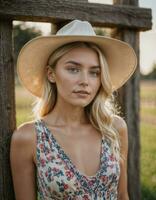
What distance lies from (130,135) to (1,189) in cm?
108

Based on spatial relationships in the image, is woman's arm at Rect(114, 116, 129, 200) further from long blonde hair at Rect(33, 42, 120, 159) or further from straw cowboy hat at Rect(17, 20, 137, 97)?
straw cowboy hat at Rect(17, 20, 137, 97)

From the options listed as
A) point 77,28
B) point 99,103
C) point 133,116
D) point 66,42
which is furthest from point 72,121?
point 77,28

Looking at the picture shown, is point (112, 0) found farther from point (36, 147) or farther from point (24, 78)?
point (36, 147)

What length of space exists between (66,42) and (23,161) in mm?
871

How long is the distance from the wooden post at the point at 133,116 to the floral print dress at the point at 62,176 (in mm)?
295

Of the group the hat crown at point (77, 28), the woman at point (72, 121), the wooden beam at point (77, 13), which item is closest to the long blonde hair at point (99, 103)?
the woman at point (72, 121)

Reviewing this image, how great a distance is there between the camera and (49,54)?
3033mm

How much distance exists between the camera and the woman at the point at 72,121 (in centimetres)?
287

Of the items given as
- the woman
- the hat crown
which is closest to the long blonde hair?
the woman

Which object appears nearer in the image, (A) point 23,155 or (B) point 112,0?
(A) point 23,155

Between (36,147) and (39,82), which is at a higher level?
(39,82)

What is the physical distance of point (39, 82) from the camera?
10.4ft

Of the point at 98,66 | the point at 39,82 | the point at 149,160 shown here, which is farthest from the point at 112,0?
the point at 149,160

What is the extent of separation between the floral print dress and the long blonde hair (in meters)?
0.14
